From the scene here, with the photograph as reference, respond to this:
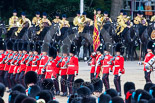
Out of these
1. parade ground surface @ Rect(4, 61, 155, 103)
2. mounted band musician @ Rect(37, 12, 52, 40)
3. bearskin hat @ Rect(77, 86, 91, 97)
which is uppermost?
mounted band musician @ Rect(37, 12, 52, 40)

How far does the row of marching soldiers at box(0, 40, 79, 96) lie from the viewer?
19422 millimetres

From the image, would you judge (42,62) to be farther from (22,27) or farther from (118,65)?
(22,27)

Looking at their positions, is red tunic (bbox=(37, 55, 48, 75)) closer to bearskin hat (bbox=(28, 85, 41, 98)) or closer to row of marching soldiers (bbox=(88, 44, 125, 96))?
row of marching soldiers (bbox=(88, 44, 125, 96))

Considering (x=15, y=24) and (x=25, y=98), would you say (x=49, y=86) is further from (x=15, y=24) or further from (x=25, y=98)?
(x=15, y=24)

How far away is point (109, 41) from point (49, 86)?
14038mm

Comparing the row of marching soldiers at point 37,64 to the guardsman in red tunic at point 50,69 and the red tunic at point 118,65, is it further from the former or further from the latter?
the red tunic at point 118,65

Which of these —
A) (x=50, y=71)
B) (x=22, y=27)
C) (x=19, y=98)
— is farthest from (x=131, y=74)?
(x=19, y=98)

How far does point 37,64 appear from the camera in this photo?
20.1 meters

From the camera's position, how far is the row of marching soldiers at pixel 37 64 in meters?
19.4

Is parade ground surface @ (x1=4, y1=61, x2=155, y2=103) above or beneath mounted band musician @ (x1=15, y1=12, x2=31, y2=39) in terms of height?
beneath

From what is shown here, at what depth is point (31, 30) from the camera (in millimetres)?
31078

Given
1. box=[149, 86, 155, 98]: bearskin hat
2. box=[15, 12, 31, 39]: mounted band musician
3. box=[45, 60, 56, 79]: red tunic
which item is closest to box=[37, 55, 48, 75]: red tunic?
box=[45, 60, 56, 79]: red tunic

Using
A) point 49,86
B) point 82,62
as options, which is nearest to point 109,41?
point 82,62

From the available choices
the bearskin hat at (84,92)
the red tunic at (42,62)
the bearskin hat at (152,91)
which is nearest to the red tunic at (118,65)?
the red tunic at (42,62)
